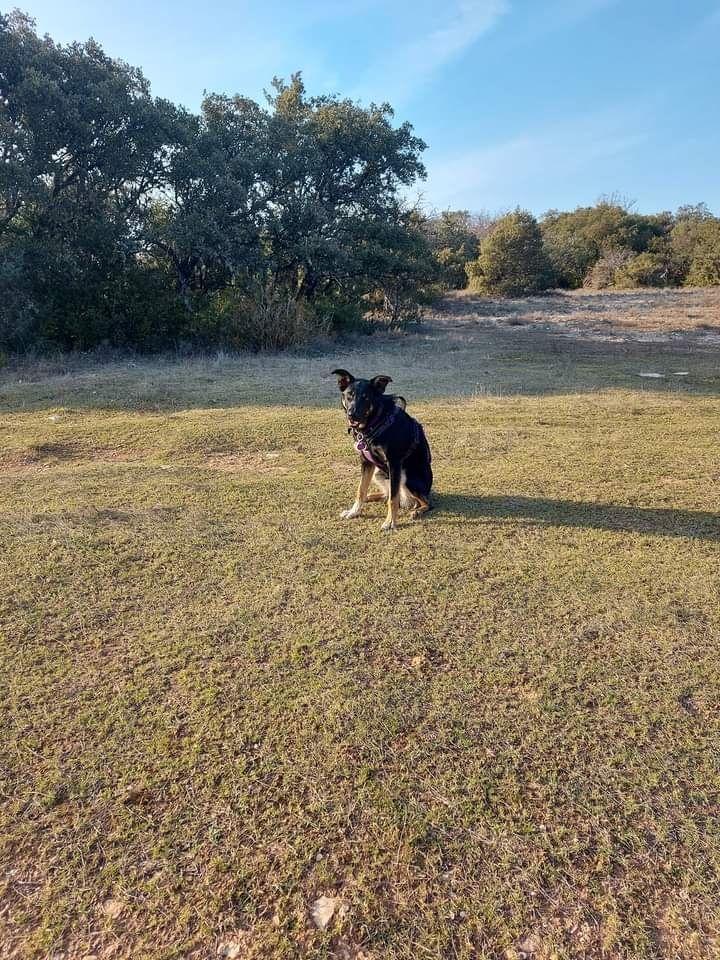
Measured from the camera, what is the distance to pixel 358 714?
2.41 m

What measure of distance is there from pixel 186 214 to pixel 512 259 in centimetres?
2227

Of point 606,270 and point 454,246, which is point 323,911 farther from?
point 606,270

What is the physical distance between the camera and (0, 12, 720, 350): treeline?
44.5 ft

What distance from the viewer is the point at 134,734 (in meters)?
2.30

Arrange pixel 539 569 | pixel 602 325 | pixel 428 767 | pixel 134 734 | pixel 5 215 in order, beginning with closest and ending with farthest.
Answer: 1. pixel 428 767
2. pixel 134 734
3. pixel 539 569
4. pixel 5 215
5. pixel 602 325

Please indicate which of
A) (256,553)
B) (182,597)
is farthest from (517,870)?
(256,553)

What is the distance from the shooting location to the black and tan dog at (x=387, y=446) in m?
4.19

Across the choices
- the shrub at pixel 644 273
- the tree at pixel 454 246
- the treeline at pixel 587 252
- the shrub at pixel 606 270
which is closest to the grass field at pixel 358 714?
the treeline at pixel 587 252

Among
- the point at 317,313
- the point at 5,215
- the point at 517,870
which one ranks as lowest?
the point at 517,870

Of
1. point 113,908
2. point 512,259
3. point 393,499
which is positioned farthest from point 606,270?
point 113,908

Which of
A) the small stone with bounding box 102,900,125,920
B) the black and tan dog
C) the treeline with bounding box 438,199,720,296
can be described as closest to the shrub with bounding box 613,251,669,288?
the treeline with bounding box 438,199,720,296

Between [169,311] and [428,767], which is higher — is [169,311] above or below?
above

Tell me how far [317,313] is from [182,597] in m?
15.1

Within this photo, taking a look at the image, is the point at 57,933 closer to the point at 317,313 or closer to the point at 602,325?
the point at 317,313
